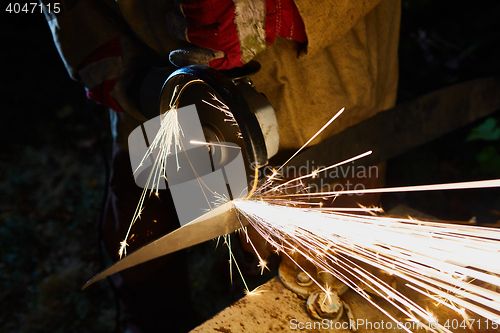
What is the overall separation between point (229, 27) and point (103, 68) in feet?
3.27

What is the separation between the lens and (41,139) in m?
3.39

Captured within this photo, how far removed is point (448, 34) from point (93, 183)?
454 centimetres

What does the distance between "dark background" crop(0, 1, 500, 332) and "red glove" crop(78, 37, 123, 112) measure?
863mm

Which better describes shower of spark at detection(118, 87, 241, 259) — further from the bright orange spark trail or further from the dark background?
the dark background

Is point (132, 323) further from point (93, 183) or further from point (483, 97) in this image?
point (483, 97)

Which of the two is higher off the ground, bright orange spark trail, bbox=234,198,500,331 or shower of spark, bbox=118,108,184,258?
shower of spark, bbox=118,108,184,258

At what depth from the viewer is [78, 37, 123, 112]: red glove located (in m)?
1.73

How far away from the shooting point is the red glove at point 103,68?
1726 millimetres

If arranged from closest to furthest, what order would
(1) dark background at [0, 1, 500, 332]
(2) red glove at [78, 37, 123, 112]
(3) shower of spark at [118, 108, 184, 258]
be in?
(3) shower of spark at [118, 108, 184, 258] < (2) red glove at [78, 37, 123, 112] < (1) dark background at [0, 1, 500, 332]

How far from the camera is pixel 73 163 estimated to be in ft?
11.2

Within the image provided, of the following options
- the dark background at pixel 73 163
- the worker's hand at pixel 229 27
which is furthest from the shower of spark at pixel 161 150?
the dark background at pixel 73 163

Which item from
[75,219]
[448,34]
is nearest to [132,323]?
[75,219]

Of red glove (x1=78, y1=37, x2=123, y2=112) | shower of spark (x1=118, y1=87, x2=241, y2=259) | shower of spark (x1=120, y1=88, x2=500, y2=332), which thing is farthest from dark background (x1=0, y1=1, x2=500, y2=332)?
shower of spark (x1=120, y1=88, x2=500, y2=332)

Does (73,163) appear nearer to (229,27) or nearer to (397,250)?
(229,27)
